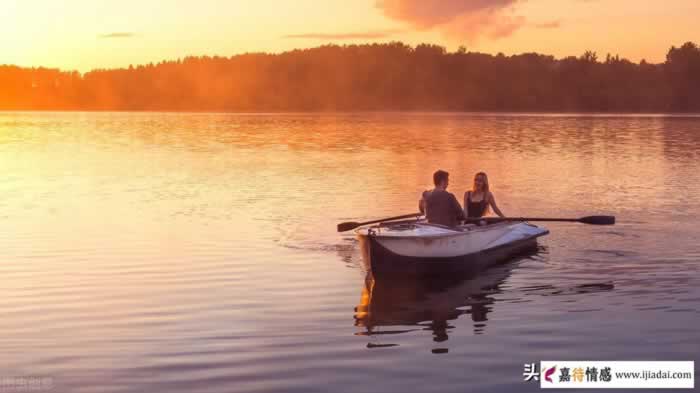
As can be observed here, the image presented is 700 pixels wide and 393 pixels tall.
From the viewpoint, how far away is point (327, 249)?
77.2ft

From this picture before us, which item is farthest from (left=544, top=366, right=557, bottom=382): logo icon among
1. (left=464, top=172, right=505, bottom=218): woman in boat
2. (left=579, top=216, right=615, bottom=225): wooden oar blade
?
(left=579, top=216, right=615, bottom=225): wooden oar blade

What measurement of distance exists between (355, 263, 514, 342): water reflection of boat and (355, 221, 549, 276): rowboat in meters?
0.24

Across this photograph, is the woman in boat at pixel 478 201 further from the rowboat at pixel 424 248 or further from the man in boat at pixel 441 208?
the man in boat at pixel 441 208

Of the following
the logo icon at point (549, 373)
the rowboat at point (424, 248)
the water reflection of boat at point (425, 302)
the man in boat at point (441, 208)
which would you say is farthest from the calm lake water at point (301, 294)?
the man in boat at point (441, 208)

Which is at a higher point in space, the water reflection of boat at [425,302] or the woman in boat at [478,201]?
the woman in boat at [478,201]

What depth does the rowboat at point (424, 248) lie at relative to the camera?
18.5 meters

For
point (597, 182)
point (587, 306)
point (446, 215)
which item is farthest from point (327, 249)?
point (597, 182)

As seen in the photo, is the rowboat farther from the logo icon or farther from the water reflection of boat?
the logo icon

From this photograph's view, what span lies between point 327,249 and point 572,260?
5.83 meters

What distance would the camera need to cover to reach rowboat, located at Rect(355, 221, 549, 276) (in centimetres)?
1853

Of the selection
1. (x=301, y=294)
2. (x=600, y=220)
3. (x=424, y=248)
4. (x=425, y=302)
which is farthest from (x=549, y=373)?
(x=600, y=220)

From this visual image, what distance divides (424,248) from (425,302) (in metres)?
1.61

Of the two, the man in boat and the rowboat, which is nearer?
the rowboat

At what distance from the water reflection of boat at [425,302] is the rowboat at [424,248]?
0.79ft
